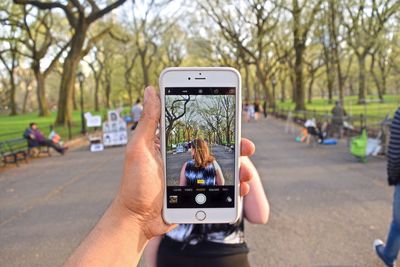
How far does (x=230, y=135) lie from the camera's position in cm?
192

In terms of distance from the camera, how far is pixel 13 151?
15203mm

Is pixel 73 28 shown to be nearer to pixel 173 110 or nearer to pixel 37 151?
pixel 37 151

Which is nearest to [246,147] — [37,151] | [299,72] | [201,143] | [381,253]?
[201,143]

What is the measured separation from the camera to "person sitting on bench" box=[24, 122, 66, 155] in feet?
52.4

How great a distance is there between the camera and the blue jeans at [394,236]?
4193 mm

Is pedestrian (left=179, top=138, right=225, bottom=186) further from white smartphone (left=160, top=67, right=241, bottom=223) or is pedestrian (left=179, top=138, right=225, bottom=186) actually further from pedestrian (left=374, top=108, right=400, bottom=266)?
pedestrian (left=374, top=108, right=400, bottom=266)

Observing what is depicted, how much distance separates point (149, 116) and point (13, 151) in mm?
15345

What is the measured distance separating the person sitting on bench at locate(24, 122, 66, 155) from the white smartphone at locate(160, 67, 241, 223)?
15.7 metres

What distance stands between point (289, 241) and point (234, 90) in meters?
4.24

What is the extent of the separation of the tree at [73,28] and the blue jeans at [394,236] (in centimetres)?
1693

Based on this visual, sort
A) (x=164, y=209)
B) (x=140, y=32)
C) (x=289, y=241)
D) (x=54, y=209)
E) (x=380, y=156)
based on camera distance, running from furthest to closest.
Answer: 1. (x=140, y=32)
2. (x=380, y=156)
3. (x=54, y=209)
4. (x=289, y=241)
5. (x=164, y=209)

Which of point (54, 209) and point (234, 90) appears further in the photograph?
point (54, 209)

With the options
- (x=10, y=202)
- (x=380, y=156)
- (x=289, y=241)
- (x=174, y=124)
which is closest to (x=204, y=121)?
(x=174, y=124)

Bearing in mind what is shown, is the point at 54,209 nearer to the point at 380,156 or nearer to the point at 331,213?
the point at 331,213
